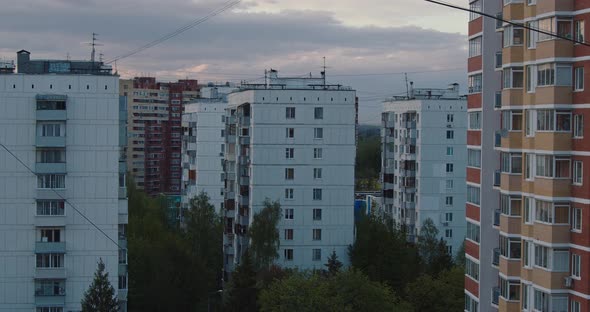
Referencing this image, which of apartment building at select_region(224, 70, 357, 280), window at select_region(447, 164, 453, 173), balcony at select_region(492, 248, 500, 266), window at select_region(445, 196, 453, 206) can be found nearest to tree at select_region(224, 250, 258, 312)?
apartment building at select_region(224, 70, 357, 280)

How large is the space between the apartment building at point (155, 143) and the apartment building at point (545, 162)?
2801 inches

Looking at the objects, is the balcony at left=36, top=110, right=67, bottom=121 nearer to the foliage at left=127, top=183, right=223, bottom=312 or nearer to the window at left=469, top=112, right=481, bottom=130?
the foliage at left=127, top=183, right=223, bottom=312

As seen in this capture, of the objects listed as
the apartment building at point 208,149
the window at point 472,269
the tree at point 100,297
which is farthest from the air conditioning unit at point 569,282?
the apartment building at point 208,149

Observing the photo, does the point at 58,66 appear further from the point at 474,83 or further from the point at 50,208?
the point at 474,83

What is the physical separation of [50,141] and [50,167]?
0.92 m

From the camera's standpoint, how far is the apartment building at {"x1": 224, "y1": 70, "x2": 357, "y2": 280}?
4594cm

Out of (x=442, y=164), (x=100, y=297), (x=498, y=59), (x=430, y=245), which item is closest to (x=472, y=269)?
(x=498, y=59)

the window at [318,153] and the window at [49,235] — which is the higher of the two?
the window at [318,153]

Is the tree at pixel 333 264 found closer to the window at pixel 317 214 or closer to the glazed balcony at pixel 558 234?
the window at pixel 317 214

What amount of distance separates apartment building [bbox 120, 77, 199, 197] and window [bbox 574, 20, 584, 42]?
7386cm

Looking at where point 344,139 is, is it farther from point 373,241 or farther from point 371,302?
point 371,302

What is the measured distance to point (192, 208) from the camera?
182ft

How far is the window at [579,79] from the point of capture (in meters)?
21.0

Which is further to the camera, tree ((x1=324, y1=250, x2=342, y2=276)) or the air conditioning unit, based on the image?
tree ((x1=324, y1=250, x2=342, y2=276))
